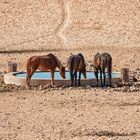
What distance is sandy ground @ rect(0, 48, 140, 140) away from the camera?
12883 mm

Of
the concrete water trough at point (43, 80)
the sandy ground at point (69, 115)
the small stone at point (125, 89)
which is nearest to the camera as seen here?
the sandy ground at point (69, 115)

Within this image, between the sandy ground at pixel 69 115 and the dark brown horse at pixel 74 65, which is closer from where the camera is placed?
the sandy ground at pixel 69 115

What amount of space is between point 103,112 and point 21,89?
15.7ft

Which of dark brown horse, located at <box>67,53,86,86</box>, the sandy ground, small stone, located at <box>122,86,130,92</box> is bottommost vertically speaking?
the sandy ground

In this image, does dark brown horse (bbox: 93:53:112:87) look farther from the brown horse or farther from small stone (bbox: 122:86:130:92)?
the brown horse

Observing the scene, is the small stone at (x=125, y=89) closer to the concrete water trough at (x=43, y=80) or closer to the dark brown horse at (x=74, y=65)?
the concrete water trough at (x=43, y=80)

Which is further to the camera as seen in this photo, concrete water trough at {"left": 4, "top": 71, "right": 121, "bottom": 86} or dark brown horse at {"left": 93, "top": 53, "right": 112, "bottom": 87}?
concrete water trough at {"left": 4, "top": 71, "right": 121, "bottom": 86}

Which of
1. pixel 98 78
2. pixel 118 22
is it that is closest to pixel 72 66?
pixel 98 78

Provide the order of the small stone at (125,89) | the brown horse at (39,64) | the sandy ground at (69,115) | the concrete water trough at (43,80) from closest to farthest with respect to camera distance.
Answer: the sandy ground at (69,115) → the small stone at (125,89) → the brown horse at (39,64) → the concrete water trough at (43,80)

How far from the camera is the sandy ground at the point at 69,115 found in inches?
507

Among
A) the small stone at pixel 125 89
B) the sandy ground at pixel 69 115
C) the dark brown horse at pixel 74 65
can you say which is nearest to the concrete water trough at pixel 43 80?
the dark brown horse at pixel 74 65

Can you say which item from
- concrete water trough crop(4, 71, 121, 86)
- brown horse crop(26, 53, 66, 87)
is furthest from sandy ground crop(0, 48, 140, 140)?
concrete water trough crop(4, 71, 121, 86)

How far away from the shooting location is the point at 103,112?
50.3 feet

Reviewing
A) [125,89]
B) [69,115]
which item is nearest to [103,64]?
[125,89]
